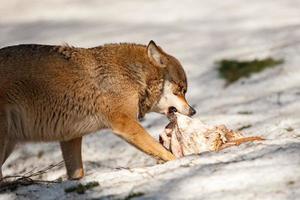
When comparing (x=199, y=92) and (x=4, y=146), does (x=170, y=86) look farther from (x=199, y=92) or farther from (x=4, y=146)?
(x=199, y=92)

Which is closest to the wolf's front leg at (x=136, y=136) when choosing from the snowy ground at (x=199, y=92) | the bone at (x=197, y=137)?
the bone at (x=197, y=137)

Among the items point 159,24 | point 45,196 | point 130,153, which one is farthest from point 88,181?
point 159,24

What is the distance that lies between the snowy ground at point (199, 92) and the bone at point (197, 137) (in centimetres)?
63

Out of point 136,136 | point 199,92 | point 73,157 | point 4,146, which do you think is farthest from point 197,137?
point 199,92

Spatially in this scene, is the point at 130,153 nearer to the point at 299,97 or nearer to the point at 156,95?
the point at 156,95

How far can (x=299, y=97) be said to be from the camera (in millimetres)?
8648

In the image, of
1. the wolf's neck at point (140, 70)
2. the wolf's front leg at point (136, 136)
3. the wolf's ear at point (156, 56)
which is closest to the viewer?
the wolf's front leg at point (136, 136)

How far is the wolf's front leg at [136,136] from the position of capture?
652cm

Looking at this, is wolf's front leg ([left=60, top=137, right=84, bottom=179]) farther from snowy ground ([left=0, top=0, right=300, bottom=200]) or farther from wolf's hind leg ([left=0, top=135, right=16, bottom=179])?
wolf's hind leg ([left=0, top=135, right=16, bottom=179])

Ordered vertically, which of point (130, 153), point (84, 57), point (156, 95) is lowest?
point (130, 153)

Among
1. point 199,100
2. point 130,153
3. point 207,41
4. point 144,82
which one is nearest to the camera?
point 144,82

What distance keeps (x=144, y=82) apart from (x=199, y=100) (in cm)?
242

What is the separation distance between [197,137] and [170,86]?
906 millimetres

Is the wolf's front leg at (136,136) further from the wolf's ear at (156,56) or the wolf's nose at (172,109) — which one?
the wolf's ear at (156,56)
